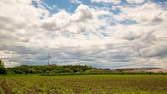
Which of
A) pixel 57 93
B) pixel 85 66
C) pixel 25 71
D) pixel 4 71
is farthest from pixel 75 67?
pixel 57 93

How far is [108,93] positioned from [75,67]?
140 meters

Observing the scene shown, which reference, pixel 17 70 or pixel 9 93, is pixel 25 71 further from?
pixel 9 93

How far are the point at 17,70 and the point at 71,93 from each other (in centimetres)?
12818

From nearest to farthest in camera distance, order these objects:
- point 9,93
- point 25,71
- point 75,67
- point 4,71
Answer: point 9,93
point 4,71
point 25,71
point 75,67

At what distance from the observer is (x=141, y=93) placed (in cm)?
2903

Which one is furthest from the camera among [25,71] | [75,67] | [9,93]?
[75,67]

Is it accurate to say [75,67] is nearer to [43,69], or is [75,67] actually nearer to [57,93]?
[43,69]

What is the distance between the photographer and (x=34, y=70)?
14812cm

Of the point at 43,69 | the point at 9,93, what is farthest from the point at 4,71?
the point at 9,93

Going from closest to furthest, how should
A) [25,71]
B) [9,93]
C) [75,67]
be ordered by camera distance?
[9,93]
[25,71]
[75,67]

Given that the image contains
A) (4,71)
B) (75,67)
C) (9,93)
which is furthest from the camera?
(75,67)

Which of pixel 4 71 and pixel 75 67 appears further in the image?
pixel 75 67

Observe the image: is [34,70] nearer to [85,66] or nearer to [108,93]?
[85,66]

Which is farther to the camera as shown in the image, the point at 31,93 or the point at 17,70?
the point at 17,70
